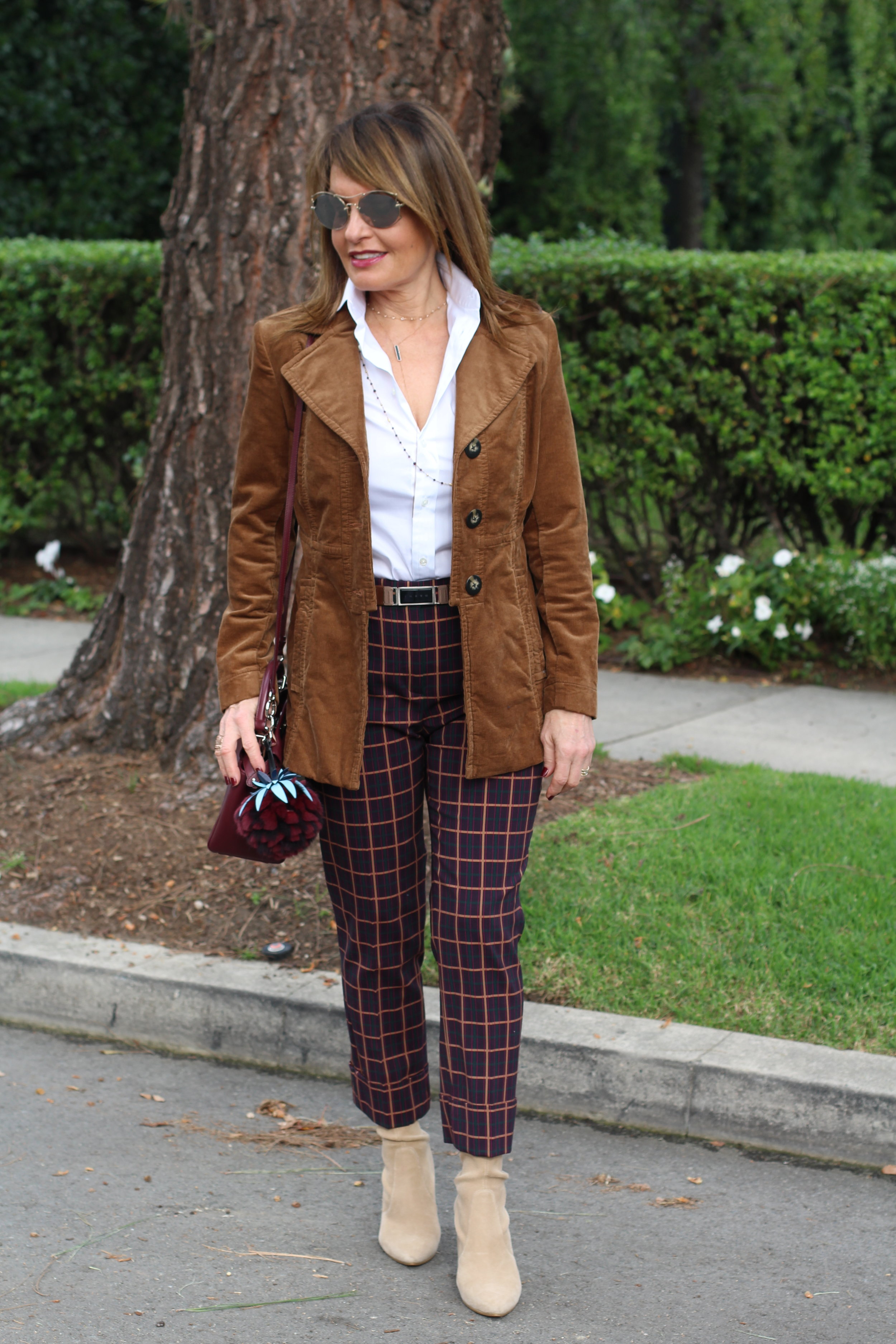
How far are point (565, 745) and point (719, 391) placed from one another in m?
4.66

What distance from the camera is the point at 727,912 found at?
4.02 metres

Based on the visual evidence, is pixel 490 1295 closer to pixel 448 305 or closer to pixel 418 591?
pixel 418 591

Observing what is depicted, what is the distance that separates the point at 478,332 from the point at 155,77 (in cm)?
1504

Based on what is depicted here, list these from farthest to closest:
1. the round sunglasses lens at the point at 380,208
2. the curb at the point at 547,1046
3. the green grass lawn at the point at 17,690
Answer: the green grass lawn at the point at 17,690
the curb at the point at 547,1046
the round sunglasses lens at the point at 380,208

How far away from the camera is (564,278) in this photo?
23.4 feet

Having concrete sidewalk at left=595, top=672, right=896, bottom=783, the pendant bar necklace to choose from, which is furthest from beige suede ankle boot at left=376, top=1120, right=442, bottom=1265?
concrete sidewalk at left=595, top=672, right=896, bottom=783

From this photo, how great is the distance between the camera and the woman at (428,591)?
8.43 ft

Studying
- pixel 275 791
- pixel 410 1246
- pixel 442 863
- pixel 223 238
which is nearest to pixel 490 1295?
pixel 410 1246

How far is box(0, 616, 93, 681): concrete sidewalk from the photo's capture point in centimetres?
718

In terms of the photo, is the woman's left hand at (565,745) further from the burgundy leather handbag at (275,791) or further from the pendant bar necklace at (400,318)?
the pendant bar necklace at (400,318)

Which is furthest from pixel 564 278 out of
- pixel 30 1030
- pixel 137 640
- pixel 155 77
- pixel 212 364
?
pixel 155 77

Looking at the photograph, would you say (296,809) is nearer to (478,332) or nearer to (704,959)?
(478,332)

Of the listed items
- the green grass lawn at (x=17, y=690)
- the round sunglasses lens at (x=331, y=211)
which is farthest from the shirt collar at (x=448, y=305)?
the green grass lawn at (x=17, y=690)

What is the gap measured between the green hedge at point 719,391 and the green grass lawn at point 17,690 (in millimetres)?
2747
